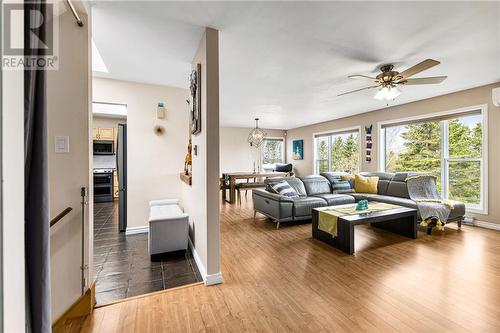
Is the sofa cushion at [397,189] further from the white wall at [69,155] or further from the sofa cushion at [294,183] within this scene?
the white wall at [69,155]

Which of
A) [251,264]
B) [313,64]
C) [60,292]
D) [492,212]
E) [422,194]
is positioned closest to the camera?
[60,292]

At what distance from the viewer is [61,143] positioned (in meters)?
1.65

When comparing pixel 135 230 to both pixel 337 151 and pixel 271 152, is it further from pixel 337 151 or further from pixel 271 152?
pixel 271 152

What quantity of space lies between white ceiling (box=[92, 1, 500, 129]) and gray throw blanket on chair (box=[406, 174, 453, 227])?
1.69 meters

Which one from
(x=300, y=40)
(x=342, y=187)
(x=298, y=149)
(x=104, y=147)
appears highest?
(x=300, y=40)

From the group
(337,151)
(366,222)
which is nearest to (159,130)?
(366,222)

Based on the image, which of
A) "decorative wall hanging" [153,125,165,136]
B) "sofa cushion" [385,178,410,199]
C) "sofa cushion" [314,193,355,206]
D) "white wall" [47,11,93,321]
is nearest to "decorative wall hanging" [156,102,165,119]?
"decorative wall hanging" [153,125,165,136]

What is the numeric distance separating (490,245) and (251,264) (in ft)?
10.9

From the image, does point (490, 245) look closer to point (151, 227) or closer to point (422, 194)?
point (422, 194)

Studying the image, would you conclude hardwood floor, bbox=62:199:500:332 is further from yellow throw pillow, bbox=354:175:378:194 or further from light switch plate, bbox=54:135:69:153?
yellow throw pillow, bbox=354:175:378:194

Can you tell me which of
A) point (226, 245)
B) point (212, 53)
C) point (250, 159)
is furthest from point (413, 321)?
point (250, 159)

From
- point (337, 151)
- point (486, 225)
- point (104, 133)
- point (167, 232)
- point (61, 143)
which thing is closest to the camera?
point (61, 143)

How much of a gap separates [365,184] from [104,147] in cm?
685

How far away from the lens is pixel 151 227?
2572 millimetres
